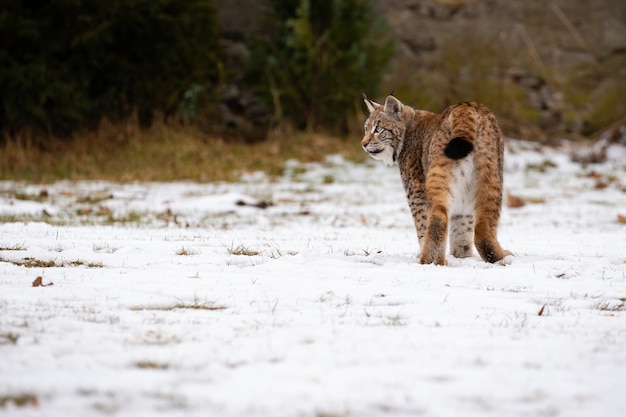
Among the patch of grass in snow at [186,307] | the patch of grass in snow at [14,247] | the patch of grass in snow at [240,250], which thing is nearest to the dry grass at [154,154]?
the patch of grass in snow at [14,247]

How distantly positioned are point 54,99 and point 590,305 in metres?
11.5

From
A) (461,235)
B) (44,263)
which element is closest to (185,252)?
(44,263)

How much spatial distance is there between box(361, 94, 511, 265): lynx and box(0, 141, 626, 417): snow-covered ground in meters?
0.25

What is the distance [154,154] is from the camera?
13.9 metres

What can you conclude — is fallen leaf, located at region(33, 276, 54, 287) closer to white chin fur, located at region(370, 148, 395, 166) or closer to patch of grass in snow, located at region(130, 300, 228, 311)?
patch of grass in snow, located at region(130, 300, 228, 311)

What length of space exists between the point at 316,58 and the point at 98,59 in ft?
13.9

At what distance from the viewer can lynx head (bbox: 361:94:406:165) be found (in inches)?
251

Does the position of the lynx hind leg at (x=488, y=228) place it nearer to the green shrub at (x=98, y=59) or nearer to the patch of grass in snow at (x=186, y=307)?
the patch of grass in snow at (x=186, y=307)

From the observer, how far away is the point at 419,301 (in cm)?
396

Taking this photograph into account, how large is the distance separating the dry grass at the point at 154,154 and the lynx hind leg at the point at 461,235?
714 cm

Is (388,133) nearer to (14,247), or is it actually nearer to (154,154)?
(14,247)

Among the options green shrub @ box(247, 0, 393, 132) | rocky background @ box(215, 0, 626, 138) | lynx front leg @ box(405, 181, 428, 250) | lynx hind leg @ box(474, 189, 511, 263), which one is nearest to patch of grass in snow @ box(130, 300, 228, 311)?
lynx hind leg @ box(474, 189, 511, 263)

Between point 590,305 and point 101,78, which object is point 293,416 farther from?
point 101,78

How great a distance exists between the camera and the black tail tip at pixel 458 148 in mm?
5102
